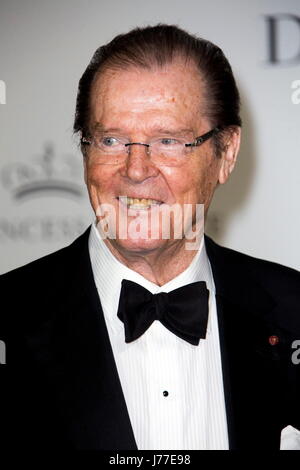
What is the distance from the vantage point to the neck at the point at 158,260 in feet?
4.74

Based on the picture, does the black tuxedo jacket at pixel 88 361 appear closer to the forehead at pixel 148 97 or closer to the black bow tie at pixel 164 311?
the black bow tie at pixel 164 311

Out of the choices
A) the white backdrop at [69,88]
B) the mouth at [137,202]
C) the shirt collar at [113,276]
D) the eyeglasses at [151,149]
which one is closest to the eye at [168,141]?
the eyeglasses at [151,149]

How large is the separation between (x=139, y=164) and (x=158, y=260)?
23 centimetres

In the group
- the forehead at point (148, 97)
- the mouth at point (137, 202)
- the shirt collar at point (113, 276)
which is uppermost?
the forehead at point (148, 97)

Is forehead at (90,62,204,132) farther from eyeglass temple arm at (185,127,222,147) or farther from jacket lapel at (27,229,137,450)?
jacket lapel at (27,229,137,450)

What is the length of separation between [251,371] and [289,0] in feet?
3.78

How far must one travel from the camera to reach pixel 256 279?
64.1 inches

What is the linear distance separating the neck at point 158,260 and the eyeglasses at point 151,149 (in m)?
0.17

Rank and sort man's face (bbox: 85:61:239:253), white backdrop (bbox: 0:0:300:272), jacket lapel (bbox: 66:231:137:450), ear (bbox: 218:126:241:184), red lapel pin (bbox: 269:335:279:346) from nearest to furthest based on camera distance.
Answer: jacket lapel (bbox: 66:231:137:450), man's face (bbox: 85:61:239:253), red lapel pin (bbox: 269:335:279:346), ear (bbox: 218:126:241:184), white backdrop (bbox: 0:0:300:272)

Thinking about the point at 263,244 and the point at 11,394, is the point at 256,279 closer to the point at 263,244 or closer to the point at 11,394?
the point at 263,244

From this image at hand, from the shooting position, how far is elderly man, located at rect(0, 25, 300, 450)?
1306mm

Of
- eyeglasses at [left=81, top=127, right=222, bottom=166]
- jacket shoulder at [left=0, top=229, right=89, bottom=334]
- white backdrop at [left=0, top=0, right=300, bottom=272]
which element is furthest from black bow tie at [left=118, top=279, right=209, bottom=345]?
white backdrop at [left=0, top=0, right=300, bottom=272]

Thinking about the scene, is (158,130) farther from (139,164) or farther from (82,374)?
(82,374)

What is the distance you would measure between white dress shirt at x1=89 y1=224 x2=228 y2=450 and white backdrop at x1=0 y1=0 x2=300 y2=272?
0.63 m
